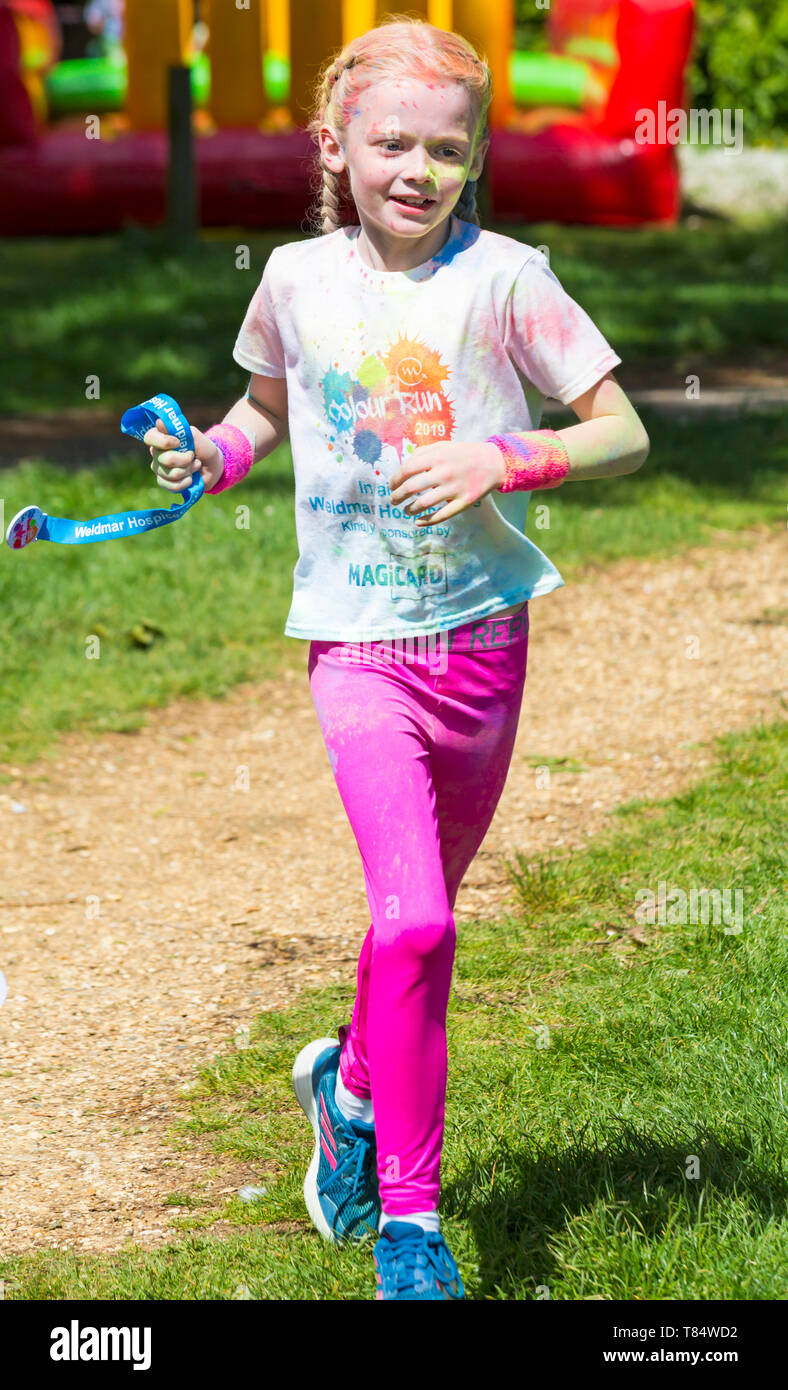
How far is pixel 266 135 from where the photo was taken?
16.9 metres

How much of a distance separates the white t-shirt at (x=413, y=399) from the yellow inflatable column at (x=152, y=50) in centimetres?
1557

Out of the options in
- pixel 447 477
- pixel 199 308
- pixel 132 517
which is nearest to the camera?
pixel 447 477

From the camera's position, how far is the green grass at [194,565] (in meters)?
6.34

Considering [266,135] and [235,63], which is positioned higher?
[235,63]

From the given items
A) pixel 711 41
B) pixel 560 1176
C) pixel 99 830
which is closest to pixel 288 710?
pixel 99 830

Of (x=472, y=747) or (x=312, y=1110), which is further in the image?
(x=312, y=1110)

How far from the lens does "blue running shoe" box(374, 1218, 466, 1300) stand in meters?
2.39

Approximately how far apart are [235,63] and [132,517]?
1552cm

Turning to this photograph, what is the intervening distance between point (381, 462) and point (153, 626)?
424 centimetres

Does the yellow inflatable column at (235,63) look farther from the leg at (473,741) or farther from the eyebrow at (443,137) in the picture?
the leg at (473,741)
